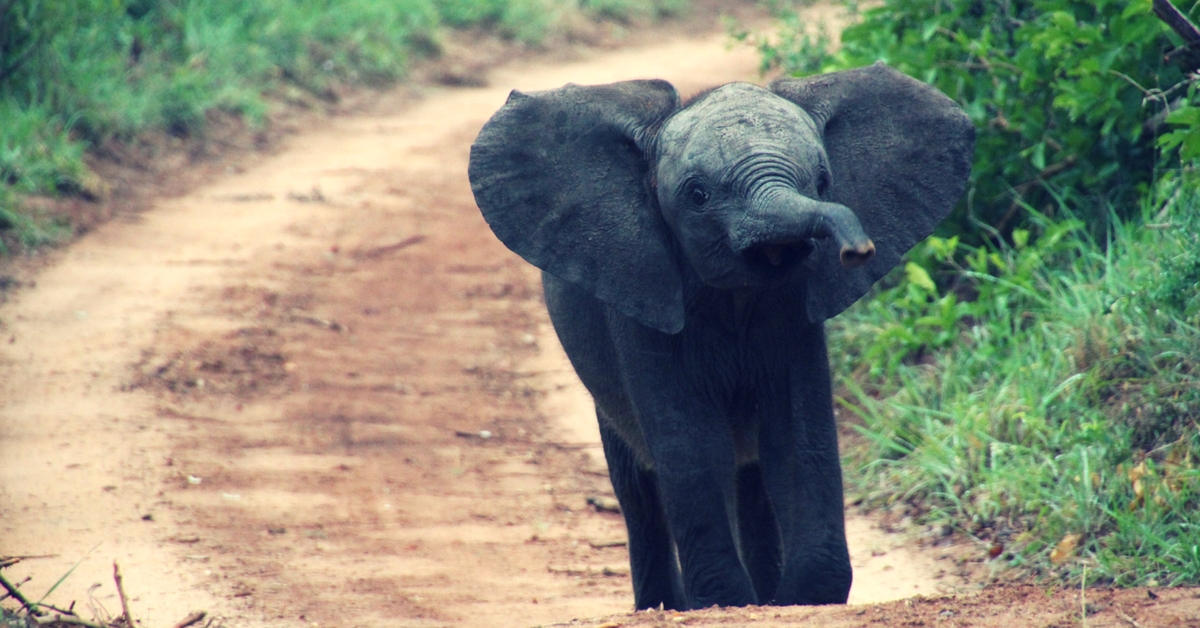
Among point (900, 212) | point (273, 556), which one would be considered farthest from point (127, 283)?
point (900, 212)

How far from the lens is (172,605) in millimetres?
4297

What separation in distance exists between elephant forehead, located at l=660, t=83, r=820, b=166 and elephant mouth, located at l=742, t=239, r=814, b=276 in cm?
24

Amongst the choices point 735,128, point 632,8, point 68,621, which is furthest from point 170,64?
point 735,128

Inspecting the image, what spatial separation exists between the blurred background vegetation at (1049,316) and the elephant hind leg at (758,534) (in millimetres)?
939

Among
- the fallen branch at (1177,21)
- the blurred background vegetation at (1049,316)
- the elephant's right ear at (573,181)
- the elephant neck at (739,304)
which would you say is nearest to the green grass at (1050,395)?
the blurred background vegetation at (1049,316)

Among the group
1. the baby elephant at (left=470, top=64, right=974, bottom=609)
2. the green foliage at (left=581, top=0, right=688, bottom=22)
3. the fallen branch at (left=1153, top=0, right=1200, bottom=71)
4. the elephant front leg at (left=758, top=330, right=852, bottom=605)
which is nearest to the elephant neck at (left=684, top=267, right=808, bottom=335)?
the baby elephant at (left=470, top=64, right=974, bottom=609)

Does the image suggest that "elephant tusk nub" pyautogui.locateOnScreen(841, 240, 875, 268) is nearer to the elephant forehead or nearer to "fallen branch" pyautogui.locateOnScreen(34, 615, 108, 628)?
the elephant forehead

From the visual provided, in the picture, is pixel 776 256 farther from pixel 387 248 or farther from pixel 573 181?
pixel 387 248

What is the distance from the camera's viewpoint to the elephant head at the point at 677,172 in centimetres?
326

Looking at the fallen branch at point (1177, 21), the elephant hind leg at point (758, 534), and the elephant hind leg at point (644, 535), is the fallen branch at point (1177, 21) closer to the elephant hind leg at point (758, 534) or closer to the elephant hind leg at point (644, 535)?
the elephant hind leg at point (758, 534)

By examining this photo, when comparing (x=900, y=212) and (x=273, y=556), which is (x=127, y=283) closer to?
(x=273, y=556)

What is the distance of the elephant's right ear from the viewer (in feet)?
11.4

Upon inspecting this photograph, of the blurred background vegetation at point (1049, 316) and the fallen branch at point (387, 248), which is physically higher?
the blurred background vegetation at point (1049, 316)

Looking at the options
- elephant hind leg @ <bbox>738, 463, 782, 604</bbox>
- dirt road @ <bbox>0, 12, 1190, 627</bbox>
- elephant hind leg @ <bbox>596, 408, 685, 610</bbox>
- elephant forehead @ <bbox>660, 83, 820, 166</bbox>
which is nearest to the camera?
elephant forehead @ <bbox>660, 83, 820, 166</bbox>
